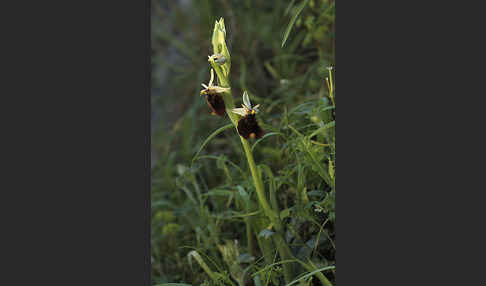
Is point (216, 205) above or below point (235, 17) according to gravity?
below

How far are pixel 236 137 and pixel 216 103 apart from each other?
0.44 m

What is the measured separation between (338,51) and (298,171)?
292 millimetres

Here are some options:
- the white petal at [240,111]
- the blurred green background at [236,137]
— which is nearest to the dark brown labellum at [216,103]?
the white petal at [240,111]

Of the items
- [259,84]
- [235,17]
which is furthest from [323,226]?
[235,17]

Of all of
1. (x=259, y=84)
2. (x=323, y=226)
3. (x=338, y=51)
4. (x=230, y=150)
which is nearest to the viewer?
(x=338, y=51)

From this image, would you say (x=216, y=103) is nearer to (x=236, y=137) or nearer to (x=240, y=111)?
(x=240, y=111)

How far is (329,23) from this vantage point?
4.12 feet

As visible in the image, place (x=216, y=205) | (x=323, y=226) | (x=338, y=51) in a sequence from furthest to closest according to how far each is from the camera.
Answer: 1. (x=216, y=205)
2. (x=323, y=226)
3. (x=338, y=51)

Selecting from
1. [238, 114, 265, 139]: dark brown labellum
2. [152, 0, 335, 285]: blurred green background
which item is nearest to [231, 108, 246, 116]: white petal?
[238, 114, 265, 139]: dark brown labellum

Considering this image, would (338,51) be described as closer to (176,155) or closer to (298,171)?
(298,171)

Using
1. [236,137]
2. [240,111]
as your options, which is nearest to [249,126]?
[240,111]

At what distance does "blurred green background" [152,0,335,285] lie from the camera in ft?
3.04

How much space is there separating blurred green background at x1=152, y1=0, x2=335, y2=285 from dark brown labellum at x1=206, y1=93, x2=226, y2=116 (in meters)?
0.16

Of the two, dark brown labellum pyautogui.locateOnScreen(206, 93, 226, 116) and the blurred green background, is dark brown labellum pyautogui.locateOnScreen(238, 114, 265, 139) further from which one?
the blurred green background
